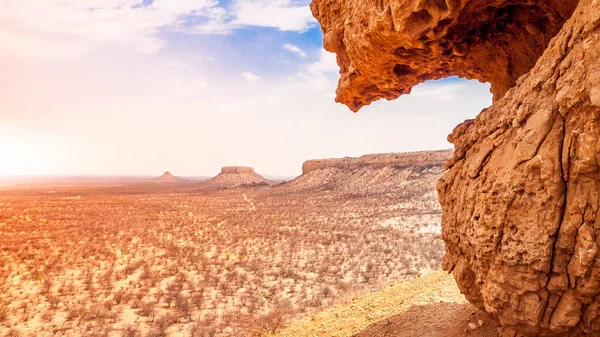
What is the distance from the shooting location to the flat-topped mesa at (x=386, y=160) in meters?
41.1

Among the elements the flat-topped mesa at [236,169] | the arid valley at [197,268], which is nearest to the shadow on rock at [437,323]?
the arid valley at [197,268]

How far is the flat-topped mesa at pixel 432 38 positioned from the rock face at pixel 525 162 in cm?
2

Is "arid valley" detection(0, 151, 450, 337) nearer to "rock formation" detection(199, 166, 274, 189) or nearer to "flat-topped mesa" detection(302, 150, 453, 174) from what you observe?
"flat-topped mesa" detection(302, 150, 453, 174)

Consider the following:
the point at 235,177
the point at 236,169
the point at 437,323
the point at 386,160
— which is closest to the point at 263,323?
the point at 437,323

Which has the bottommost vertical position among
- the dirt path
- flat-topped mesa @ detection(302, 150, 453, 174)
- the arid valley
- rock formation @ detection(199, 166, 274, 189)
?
the arid valley

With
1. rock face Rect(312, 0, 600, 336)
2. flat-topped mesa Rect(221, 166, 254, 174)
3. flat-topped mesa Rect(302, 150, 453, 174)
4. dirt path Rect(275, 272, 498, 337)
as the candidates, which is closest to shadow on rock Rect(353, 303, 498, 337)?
dirt path Rect(275, 272, 498, 337)

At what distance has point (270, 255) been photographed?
13.6 meters

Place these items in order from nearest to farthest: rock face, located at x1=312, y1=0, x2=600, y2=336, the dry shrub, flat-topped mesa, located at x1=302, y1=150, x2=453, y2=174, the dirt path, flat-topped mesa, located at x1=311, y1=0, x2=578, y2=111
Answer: rock face, located at x1=312, y1=0, x2=600, y2=336 < flat-topped mesa, located at x1=311, y1=0, x2=578, y2=111 < the dirt path < the dry shrub < flat-topped mesa, located at x1=302, y1=150, x2=453, y2=174

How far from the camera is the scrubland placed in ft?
25.2

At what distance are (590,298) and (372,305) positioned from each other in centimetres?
440

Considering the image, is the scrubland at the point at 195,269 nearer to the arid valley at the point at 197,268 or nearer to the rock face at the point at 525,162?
the arid valley at the point at 197,268

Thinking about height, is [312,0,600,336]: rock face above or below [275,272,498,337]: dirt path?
above

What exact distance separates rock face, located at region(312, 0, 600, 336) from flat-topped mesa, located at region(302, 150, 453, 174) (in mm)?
27806

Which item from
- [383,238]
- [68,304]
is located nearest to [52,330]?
[68,304]
